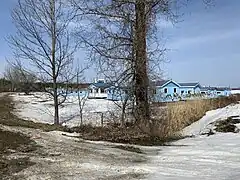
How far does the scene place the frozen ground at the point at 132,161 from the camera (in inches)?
249

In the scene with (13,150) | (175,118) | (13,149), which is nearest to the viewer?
(13,150)

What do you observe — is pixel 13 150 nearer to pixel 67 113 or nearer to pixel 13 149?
pixel 13 149

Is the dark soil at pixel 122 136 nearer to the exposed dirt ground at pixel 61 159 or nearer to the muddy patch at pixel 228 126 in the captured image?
the exposed dirt ground at pixel 61 159

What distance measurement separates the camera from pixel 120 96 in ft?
54.3

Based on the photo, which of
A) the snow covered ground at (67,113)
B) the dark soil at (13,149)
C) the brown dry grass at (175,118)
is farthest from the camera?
the snow covered ground at (67,113)

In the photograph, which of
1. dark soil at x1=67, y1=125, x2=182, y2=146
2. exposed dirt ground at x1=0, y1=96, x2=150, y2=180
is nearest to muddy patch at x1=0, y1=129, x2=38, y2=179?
exposed dirt ground at x1=0, y1=96, x2=150, y2=180

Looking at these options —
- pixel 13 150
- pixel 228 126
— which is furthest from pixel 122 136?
pixel 13 150

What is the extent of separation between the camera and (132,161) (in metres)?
7.86

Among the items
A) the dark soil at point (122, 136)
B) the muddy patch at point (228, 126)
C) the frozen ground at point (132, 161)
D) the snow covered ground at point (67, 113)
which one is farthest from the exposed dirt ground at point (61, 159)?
the snow covered ground at point (67, 113)

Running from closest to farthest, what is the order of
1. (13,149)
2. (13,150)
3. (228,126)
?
(13,150)
(13,149)
(228,126)

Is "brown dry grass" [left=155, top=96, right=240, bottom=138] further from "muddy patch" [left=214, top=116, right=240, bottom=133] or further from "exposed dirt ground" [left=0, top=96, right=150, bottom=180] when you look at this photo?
"exposed dirt ground" [left=0, top=96, right=150, bottom=180]

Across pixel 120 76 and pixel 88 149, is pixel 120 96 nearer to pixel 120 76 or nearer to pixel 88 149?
pixel 120 76

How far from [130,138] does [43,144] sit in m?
3.59

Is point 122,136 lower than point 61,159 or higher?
lower
